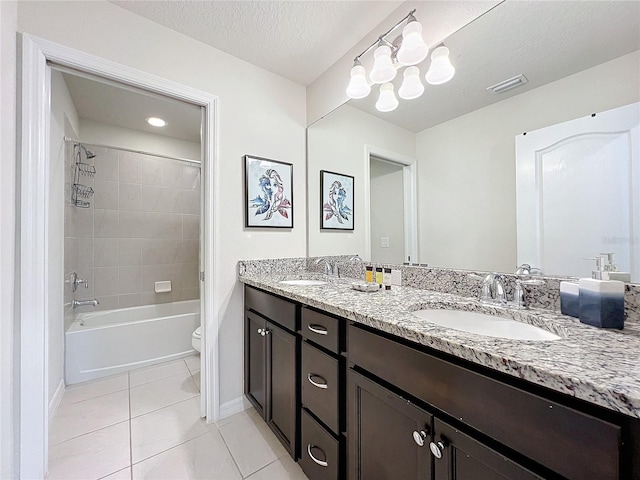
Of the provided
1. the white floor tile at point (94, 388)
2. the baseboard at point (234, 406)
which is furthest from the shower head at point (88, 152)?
the baseboard at point (234, 406)

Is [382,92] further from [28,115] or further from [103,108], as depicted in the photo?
[103,108]

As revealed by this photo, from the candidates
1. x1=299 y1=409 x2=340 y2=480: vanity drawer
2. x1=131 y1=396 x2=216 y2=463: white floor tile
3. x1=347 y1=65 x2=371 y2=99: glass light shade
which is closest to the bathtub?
x1=131 y1=396 x2=216 y2=463: white floor tile

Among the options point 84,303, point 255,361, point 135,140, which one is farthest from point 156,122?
point 255,361

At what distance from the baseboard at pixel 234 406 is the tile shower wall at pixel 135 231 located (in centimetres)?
178

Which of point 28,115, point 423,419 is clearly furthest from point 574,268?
point 28,115

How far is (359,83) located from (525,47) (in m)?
0.81

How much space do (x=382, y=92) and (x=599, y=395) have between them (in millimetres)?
1604

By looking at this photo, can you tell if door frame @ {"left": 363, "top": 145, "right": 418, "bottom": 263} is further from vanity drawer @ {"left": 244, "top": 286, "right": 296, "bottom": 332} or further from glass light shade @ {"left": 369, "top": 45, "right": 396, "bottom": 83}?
vanity drawer @ {"left": 244, "top": 286, "right": 296, "bottom": 332}

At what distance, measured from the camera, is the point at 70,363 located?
2.05 m

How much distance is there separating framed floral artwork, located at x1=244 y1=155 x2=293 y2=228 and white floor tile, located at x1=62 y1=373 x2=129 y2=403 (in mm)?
1637

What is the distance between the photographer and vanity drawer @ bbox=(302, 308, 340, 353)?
1.00 meters

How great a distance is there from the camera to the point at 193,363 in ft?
7.95

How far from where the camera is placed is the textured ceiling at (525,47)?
859 mm

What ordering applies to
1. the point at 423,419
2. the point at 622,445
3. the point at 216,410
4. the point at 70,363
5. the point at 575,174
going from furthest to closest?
the point at 70,363 < the point at 216,410 < the point at 575,174 < the point at 423,419 < the point at 622,445
